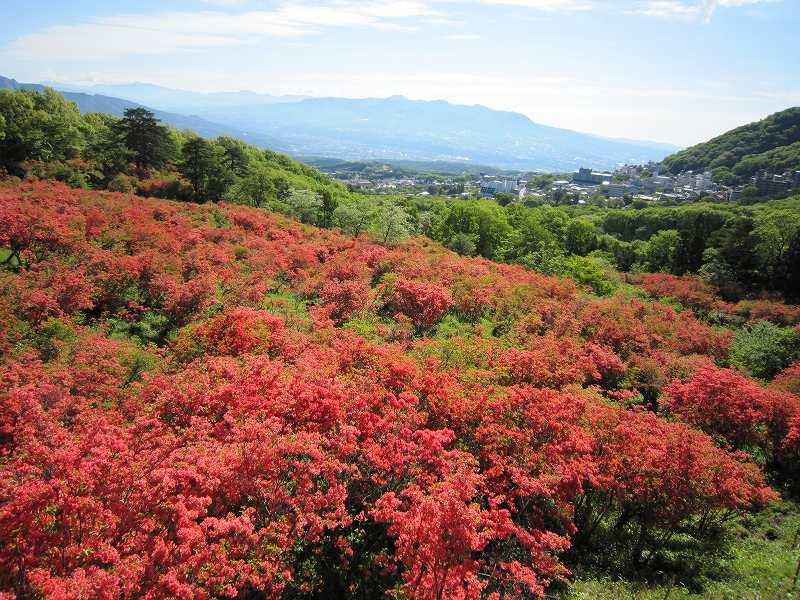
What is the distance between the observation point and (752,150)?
125 meters

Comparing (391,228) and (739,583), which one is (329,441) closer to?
(739,583)

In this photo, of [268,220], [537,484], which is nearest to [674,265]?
[268,220]

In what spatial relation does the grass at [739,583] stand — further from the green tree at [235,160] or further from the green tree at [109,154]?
the green tree at [235,160]

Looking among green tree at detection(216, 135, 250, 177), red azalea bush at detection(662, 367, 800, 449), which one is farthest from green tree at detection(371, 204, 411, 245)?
red azalea bush at detection(662, 367, 800, 449)

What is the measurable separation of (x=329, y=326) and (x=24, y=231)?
15.9m

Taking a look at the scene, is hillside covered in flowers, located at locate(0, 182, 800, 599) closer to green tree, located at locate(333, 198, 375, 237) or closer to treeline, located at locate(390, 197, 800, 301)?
treeline, located at locate(390, 197, 800, 301)

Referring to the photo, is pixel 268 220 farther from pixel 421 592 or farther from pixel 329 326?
pixel 421 592

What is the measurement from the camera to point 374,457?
1060 cm

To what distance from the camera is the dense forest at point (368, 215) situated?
39719 millimetres

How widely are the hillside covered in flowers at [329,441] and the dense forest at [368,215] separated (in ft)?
65.0

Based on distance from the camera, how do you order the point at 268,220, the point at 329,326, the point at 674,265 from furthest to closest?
the point at 674,265, the point at 268,220, the point at 329,326

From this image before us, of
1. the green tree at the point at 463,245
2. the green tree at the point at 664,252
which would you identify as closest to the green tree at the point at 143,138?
the green tree at the point at 463,245

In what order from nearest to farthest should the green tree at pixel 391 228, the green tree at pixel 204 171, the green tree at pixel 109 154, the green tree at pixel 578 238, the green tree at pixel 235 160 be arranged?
the green tree at pixel 391 228 → the green tree at pixel 109 154 → the green tree at pixel 204 171 → the green tree at pixel 235 160 → the green tree at pixel 578 238

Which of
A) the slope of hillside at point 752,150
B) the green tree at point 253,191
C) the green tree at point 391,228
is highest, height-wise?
the slope of hillside at point 752,150
